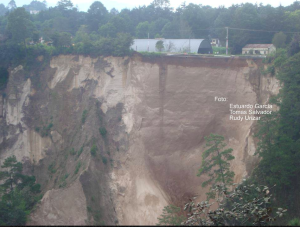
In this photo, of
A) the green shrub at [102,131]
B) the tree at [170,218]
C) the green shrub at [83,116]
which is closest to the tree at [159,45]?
the green shrub at [83,116]

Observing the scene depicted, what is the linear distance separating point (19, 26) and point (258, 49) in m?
23.9

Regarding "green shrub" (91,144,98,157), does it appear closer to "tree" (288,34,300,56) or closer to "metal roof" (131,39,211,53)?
"metal roof" (131,39,211,53)

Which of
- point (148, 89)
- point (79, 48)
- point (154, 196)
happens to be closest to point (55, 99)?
point (79, 48)

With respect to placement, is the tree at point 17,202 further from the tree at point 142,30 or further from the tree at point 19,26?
the tree at point 142,30

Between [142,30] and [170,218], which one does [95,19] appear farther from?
[170,218]

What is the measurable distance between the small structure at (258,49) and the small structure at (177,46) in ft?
12.5

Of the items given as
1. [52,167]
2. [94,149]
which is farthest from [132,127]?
[52,167]

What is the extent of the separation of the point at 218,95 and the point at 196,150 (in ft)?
15.9

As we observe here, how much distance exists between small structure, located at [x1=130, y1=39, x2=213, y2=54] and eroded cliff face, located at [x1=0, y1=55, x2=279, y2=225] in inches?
278

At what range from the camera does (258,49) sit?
1313 inches

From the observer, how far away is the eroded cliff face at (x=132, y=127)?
25.0 meters

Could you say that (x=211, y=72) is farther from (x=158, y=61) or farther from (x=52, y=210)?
(x=52, y=210)

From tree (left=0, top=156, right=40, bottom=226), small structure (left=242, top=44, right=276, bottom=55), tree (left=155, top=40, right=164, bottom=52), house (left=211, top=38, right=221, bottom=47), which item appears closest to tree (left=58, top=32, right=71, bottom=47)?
tree (left=155, top=40, right=164, bottom=52)

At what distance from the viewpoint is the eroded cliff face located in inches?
984
